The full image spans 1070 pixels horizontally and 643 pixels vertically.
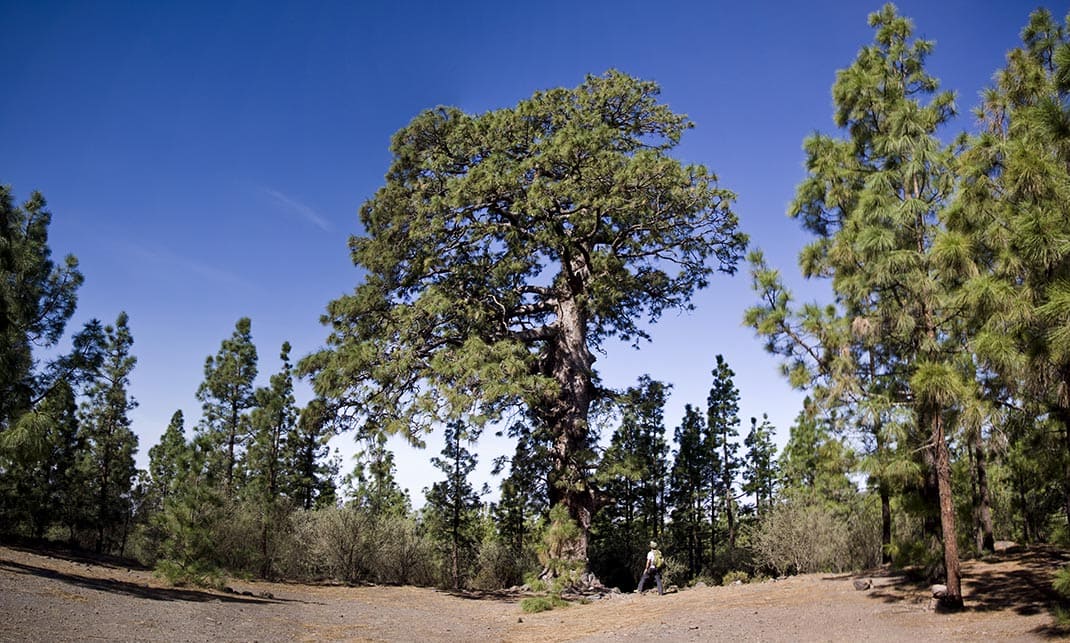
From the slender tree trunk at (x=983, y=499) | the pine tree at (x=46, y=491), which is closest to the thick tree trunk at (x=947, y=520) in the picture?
the slender tree trunk at (x=983, y=499)

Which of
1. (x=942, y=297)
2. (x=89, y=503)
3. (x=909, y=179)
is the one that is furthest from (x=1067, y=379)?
(x=89, y=503)

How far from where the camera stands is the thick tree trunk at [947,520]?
8906 millimetres

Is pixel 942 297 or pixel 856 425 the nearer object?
pixel 942 297

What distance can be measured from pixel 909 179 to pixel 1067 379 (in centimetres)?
401

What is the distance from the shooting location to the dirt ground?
7637 millimetres

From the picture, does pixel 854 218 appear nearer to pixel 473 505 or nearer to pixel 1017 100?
pixel 1017 100

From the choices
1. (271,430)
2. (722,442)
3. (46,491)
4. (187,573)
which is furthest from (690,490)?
(46,491)

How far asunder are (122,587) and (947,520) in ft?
41.6

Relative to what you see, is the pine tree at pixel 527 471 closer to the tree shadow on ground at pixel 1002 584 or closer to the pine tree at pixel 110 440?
the tree shadow on ground at pixel 1002 584

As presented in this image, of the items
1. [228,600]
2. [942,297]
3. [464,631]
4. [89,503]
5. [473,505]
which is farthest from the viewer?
[89,503]

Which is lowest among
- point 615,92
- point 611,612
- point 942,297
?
point 611,612

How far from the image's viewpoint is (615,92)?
728 inches

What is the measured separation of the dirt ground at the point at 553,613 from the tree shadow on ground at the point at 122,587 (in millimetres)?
43

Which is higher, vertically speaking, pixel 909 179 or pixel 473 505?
pixel 909 179
